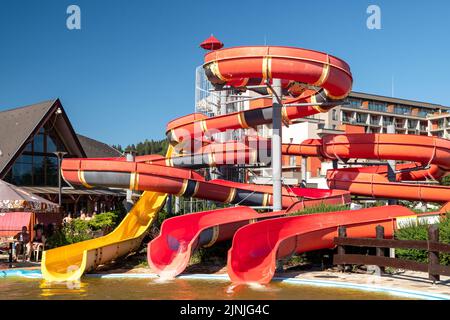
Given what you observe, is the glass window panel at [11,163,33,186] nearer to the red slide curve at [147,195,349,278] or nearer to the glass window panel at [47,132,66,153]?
→ the glass window panel at [47,132,66,153]

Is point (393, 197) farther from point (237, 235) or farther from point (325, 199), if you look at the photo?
point (237, 235)

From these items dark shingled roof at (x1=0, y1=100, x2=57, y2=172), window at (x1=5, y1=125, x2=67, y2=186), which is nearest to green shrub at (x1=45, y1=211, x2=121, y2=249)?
dark shingled roof at (x1=0, y1=100, x2=57, y2=172)

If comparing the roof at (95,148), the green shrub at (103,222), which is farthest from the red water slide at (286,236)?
the roof at (95,148)

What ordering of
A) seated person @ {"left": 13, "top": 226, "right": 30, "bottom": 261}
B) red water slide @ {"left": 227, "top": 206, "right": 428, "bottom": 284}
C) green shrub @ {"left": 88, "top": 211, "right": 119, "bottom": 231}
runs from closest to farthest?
red water slide @ {"left": 227, "top": 206, "right": 428, "bottom": 284} < seated person @ {"left": 13, "top": 226, "right": 30, "bottom": 261} < green shrub @ {"left": 88, "top": 211, "right": 119, "bottom": 231}

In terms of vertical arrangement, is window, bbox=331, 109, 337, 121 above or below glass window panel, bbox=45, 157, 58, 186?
above

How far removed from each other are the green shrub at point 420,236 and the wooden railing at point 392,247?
0.70 m

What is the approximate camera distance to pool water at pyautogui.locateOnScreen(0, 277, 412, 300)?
435 inches

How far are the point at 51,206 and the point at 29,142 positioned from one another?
13.4 m

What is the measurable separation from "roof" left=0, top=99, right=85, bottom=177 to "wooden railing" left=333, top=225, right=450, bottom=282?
68.0 ft

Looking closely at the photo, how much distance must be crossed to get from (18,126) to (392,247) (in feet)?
83.1

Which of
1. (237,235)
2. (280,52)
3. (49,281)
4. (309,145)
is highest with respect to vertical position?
(280,52)
